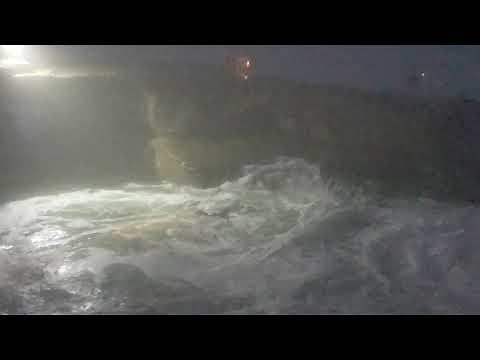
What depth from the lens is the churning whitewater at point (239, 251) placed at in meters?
4.23

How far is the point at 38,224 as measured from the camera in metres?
5.84

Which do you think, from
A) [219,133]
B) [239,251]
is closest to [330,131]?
[219,133]

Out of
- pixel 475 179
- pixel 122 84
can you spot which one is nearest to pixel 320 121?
pixel 475 179

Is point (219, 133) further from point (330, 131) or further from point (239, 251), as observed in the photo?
point (239, 251)

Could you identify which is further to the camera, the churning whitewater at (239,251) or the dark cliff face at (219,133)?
the dark cliff face at (219,133)

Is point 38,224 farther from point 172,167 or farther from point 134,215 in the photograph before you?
point 172,167

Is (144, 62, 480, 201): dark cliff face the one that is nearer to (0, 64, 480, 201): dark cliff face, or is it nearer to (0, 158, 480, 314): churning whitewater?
(0, 64, 480, 201): dark cliff face

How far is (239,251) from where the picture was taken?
17.2 feet

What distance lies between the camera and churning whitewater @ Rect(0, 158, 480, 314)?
4234mm

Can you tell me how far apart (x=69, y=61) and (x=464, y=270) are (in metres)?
9.84

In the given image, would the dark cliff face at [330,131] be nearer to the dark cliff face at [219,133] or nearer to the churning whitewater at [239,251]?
the dark cliff face at [219,133]

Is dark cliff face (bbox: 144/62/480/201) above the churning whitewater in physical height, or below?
above

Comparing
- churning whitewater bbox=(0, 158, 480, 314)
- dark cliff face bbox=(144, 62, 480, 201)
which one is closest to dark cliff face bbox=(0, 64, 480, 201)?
dark cliff face bbox=(144, 62, 480, 201)

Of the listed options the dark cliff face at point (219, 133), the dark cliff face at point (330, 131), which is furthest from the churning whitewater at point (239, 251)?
the dark cliff face at point (330, 131)
